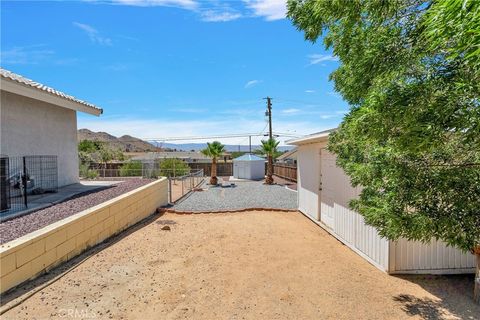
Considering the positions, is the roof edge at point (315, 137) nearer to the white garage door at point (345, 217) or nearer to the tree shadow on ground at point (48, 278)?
the white garage door at point (345, 217)

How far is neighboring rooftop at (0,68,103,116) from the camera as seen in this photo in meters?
7.08

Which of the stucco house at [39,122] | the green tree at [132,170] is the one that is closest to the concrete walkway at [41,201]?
the stucco house at [39,122]

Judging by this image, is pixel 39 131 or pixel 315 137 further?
pixel 39 131

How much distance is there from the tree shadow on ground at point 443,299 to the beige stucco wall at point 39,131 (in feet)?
31.5

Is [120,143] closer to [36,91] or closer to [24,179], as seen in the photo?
[36,91]

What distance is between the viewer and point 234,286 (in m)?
4.71

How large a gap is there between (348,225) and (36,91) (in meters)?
8.93

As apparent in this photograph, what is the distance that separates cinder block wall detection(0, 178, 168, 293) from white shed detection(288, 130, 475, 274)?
5.74 metres

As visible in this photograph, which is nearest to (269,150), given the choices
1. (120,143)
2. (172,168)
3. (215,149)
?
(215,149)

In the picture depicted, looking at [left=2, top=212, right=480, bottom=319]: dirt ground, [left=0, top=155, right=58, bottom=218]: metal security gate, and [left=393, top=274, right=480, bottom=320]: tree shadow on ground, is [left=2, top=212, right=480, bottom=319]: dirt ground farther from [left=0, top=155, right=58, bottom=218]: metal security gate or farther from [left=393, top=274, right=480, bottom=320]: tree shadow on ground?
[left=0, top=155, right=58, bottom=218]: metal security gate

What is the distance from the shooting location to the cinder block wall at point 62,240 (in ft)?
13.1

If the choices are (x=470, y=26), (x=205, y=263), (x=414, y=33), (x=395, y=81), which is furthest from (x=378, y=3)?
(x=205, y=263)

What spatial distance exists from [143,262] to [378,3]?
215 inches

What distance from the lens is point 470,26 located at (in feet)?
5.28
